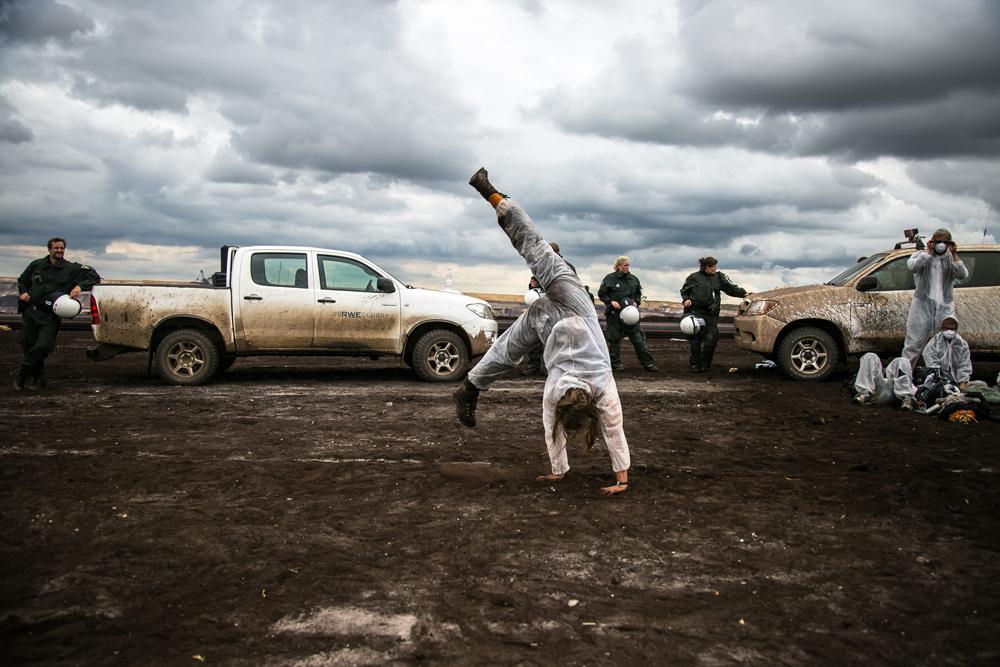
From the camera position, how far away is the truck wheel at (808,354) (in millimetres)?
10828

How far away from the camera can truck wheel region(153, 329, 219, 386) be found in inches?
399

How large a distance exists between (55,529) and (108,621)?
1.46 m

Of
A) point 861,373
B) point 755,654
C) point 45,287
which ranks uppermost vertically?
point 45,287

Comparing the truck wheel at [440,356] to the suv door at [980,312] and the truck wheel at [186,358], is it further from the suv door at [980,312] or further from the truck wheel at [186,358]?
the suv door at [980,312]

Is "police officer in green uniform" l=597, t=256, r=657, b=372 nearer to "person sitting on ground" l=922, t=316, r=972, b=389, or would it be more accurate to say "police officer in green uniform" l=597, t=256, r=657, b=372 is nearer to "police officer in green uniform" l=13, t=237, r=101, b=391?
"person sitting on ground" l=922, t=316, r=972, b=389

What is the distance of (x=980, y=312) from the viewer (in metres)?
10.3

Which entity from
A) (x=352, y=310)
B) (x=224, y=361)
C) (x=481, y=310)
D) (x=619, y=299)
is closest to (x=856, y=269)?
(x=619, y=299)

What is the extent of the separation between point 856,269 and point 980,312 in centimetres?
167

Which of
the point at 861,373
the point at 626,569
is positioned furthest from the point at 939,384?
the point at 626,569

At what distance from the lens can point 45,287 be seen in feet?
31.1

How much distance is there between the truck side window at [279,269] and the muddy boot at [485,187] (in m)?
5.91

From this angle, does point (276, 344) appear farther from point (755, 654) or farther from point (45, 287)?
point (755, 654)

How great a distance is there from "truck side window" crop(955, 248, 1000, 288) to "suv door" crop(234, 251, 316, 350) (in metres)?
8.97

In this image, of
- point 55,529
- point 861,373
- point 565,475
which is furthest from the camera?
point 861,373
